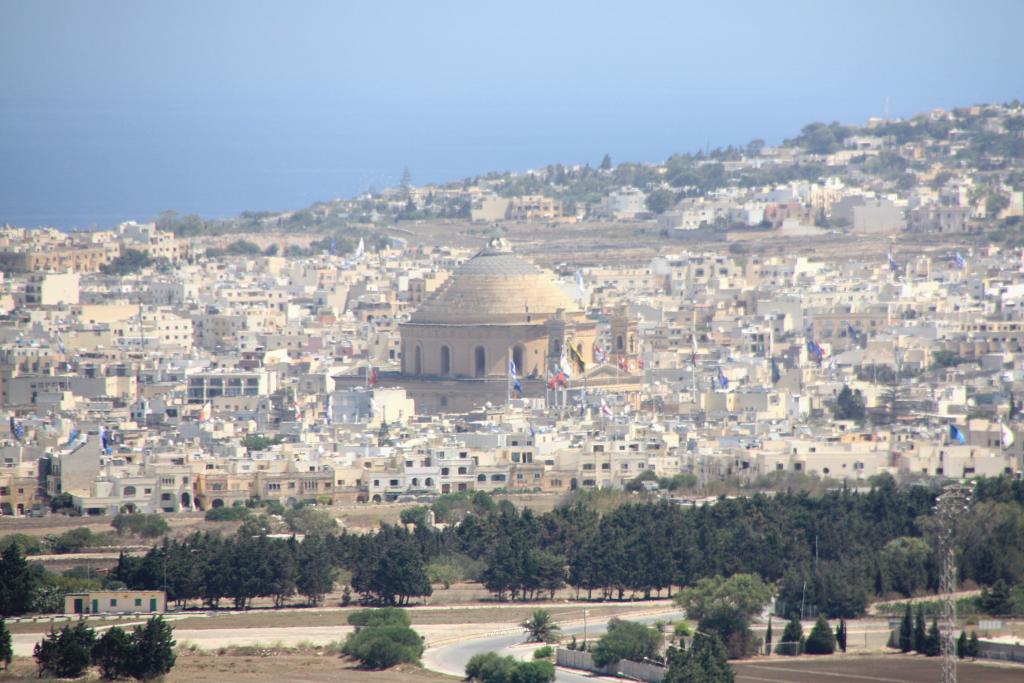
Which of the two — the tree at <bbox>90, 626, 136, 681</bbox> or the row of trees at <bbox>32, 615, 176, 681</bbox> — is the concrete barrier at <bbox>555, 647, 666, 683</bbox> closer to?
the row of trees at <bbox>32, 615, 176, 681</bbox>

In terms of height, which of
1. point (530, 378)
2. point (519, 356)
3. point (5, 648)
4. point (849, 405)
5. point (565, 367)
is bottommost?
point (5, 648)

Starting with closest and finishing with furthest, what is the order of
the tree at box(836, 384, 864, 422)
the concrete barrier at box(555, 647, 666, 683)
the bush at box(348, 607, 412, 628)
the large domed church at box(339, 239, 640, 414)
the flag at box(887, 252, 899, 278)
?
the concrete barrier at box(555, 647, 666, 683) → the bush at box(348, 607, 412, 628) → the tree at box(836, 384, 864, 422) → the large domed church at box(339, 239, 640, 414) → the flag at box(887, 252, 899, 278)

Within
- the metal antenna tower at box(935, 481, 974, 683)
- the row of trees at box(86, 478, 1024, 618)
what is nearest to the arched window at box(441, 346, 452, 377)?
the row of trees at box(86, 478, 1024, 618)

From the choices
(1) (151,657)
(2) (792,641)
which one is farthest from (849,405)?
(1) (151,657)

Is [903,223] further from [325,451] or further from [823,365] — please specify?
[325,451]

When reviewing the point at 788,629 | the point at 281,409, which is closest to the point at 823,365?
the point at 281,409

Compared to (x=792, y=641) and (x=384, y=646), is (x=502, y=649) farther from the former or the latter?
(x=792, y=641)
